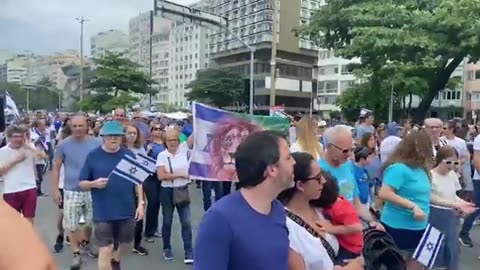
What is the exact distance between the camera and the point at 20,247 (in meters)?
1.36

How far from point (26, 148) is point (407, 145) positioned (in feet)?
14.7

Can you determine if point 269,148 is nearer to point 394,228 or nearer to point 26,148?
point 394,228

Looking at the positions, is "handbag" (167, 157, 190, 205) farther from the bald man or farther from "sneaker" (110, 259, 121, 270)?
the bald man

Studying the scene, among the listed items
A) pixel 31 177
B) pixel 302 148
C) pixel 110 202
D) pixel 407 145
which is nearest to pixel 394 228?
pixel 407 145

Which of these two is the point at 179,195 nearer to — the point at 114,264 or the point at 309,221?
the point at 114,264

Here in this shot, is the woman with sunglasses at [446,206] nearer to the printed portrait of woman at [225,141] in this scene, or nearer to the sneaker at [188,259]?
the printed portrait of woman at [225,141]

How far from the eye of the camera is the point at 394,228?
5.00m

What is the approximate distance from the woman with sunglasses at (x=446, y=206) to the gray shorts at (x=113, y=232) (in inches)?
106

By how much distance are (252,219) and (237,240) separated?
0.38 ft

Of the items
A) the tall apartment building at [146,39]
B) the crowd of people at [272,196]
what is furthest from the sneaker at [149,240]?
the tall apartment building at [146,39]

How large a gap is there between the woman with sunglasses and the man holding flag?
2.69 m

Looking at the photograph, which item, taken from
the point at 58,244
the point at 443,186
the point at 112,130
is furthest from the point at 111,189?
the point at 443,186

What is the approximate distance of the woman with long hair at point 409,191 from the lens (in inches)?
192

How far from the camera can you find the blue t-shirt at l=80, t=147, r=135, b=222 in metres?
5.74
